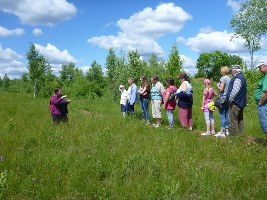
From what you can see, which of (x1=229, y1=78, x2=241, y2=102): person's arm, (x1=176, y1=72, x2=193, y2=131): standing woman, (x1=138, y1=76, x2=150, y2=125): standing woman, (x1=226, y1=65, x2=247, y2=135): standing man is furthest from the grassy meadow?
(x1=138, y1=76, x2=150, y2=125): standing woman

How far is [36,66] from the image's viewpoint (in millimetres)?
58750

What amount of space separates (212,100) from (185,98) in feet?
4.02

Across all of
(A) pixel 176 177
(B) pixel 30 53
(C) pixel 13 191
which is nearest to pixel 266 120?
(A) pixel 176 177

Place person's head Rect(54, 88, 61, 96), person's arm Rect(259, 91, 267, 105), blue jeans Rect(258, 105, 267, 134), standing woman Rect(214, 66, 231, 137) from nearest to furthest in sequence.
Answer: person's arm Rect(259, 91, 267, 105)
blue jeans Rect(258, 105, 267, 134)
standing woman Rect(214, 66, 231, 137)
person's head Rect(54, 88, 61, 96)

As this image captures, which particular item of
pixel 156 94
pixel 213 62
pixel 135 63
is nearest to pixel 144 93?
pixel 156 94

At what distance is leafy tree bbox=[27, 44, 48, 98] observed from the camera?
58.5 metres

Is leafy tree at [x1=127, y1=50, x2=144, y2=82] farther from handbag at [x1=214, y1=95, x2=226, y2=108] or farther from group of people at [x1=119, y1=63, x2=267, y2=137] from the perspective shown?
handbag at [x1=214, y1=95, x2=226, y2=108]

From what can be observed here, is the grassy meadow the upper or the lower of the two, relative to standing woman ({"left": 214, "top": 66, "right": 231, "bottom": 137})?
lower

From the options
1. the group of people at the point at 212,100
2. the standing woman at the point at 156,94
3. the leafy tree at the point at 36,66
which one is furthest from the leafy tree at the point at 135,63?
the leafy tree at the point at 36,66

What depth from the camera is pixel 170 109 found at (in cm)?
1191

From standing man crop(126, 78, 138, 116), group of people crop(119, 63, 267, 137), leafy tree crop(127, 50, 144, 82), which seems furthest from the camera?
leafy tree crop(127, 50, 144, 82)

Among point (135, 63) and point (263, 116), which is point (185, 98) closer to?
point (263, 116)

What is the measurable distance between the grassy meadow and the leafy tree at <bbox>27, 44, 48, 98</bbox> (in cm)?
5172

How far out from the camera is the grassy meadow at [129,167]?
5.14 metres
